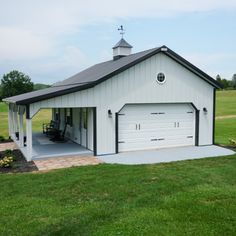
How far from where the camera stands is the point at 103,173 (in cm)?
966

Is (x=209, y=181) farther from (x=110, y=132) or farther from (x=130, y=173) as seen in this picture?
(x=110, y=132)

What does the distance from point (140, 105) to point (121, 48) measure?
479 centimetres

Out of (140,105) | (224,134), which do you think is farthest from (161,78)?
(224,134)

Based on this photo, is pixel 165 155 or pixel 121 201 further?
pixel 165 155

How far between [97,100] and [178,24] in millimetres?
6679

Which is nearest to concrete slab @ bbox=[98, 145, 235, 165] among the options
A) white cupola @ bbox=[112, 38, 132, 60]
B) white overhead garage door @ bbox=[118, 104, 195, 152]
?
white overhead garage door @ bbox=[118, 104, 195, 152]

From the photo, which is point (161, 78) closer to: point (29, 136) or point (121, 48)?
point (121, 48)

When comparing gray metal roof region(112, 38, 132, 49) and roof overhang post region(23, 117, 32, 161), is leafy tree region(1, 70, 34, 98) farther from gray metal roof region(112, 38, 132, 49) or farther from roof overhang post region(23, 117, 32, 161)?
roof overhang post region(23, 117, 32, 161)

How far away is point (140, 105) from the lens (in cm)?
1366

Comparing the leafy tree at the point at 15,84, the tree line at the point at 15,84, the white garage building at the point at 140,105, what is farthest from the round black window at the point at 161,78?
the leafy tree at the point at 15,84

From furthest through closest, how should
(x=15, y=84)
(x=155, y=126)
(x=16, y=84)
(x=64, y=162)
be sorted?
(x=16, y=84)
(x=15, y=84)
(x=155, y=126)
(x=64, y=162)

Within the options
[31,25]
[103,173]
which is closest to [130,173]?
[103,173]

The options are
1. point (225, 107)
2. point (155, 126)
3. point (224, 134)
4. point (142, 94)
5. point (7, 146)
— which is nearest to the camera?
point (142, 94)

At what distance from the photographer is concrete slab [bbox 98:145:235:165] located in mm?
11805
